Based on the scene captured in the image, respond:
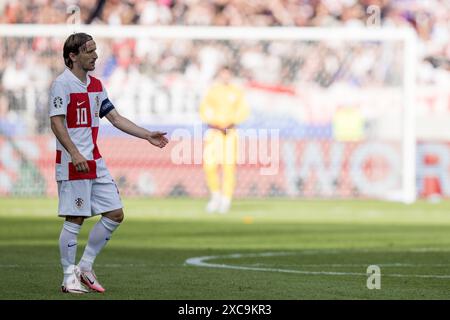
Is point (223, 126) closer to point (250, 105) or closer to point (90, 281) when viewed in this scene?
point (250, 105)

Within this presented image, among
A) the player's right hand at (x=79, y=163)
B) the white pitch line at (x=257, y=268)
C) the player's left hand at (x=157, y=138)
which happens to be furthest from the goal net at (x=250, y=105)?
the player's right hand at (x=79, y=163)

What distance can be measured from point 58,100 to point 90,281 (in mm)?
1316

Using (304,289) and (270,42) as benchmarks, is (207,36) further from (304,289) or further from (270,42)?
(304,289)

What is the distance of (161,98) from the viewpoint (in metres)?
26.0

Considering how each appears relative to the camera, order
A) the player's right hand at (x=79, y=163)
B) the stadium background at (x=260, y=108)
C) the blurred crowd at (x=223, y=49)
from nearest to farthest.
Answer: the player's right hand at (x=79, y=163) → the stadium background at (x=260, y=108) → the blurred crowd at (x=223, y=49)

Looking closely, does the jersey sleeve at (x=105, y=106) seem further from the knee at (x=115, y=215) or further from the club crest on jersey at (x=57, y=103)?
the knee at (x=115, y=215)

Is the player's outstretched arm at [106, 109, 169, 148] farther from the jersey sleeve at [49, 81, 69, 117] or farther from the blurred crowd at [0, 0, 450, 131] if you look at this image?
the blurred crowd at [0, 0, 450, 131]

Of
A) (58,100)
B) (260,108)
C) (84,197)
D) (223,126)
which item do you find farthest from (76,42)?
(260,108)

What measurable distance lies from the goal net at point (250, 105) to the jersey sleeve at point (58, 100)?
592 inches

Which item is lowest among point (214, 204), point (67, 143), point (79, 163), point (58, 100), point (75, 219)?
point (214, 204)

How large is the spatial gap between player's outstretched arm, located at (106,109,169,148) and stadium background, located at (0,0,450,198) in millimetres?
15347

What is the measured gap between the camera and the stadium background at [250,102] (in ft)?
83.3

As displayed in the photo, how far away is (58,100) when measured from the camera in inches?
364
